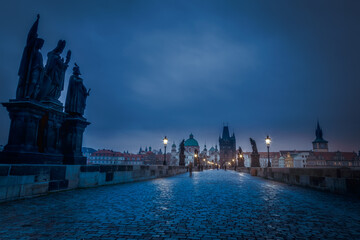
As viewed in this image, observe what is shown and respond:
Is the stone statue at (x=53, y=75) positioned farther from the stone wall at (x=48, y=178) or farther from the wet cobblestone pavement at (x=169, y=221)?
the wet cobblestone pavement at (x=169, y=221)

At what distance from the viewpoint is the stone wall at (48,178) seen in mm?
5547

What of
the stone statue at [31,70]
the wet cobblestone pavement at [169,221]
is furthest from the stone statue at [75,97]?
the wet cobblestone pavement at [169,221]

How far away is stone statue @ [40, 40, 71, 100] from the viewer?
9.74 m

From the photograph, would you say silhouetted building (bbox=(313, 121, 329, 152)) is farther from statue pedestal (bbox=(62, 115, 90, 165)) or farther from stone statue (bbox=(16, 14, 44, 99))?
stone statue (bbox=(16, 14, 44, 99))

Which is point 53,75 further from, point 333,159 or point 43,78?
point 333,159

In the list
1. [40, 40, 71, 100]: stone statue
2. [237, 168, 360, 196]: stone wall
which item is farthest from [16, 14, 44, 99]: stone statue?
[237, 168, 360, 196]: stone wall

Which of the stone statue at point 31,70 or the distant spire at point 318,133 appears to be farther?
the distant spire at point 318,133

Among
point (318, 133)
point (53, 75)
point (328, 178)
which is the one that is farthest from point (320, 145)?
point (53, 75)

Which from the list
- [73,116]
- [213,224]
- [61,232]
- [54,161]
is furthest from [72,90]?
[213,224]

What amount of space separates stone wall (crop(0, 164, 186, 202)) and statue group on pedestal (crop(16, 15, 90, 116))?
3.21m

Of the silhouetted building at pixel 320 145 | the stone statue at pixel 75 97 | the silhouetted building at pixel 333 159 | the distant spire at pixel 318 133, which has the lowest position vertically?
the silhouetted building at pixel 333 159

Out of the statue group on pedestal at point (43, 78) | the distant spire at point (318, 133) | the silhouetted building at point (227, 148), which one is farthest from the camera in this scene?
the silhouetted building at point (227, 148)

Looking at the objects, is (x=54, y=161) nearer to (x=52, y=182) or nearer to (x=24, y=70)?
(x=52, y=182)

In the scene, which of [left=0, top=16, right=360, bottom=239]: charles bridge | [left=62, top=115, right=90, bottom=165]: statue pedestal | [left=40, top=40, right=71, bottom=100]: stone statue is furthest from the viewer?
[left=62, top=115, right=90, bottom=165]: statue pedestal
